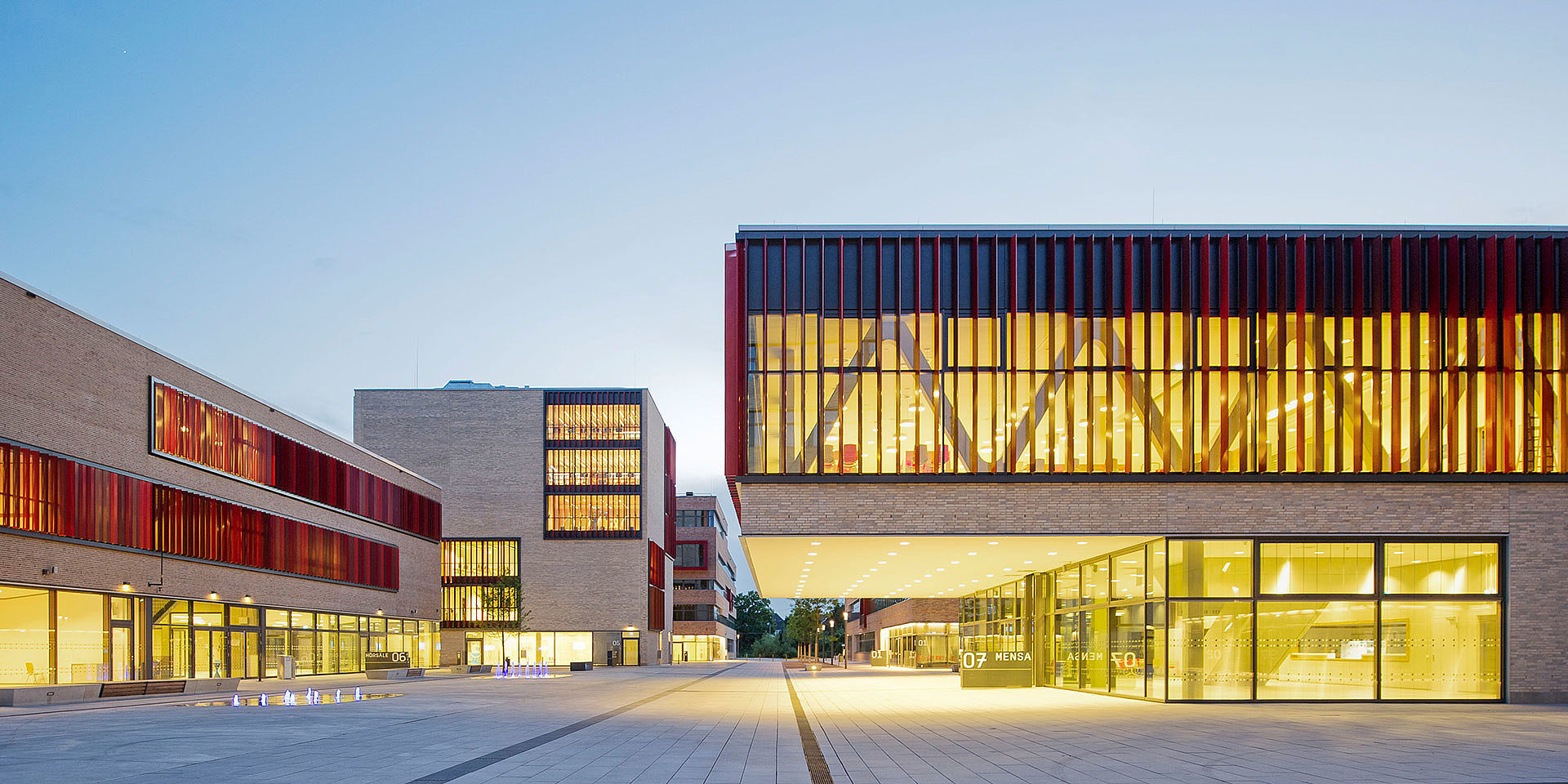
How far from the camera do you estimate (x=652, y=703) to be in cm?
3028

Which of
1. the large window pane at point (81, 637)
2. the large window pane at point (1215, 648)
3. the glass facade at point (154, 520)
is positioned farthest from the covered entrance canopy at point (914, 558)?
the large window pane at point (81, 637)

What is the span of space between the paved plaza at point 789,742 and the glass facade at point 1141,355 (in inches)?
234

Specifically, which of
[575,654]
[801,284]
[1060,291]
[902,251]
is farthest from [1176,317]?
[575,654]

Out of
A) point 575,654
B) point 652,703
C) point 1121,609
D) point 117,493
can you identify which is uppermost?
point 117,493

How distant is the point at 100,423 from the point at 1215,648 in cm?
3321

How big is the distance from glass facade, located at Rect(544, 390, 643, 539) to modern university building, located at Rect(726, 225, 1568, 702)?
64.6 meters

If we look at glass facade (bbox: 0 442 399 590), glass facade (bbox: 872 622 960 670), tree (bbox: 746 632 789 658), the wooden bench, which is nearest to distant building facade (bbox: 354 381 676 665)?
glass facade (bbox: 872 622 960 670)

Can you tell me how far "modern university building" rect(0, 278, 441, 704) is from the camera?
3294 centimetres

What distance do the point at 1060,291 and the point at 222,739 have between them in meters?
20.0

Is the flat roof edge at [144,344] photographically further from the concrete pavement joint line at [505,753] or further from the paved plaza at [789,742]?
the concrete pavement joint line at [505,753]

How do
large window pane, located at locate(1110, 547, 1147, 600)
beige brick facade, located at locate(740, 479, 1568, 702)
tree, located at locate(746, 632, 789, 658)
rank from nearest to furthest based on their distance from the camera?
beige brick facade, located at locate(740, 479, 1568, 702), large window pane, located at locate(1110, 547, 1147, 600), tree, located at locate(746, 632, 789, 658)

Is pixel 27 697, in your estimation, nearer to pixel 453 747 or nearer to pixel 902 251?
pixel 453 747

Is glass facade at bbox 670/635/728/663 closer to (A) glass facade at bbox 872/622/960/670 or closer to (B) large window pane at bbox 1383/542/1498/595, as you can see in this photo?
(A) glass facade at bbox 872/622/960/670

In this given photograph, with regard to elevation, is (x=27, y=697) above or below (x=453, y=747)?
below
